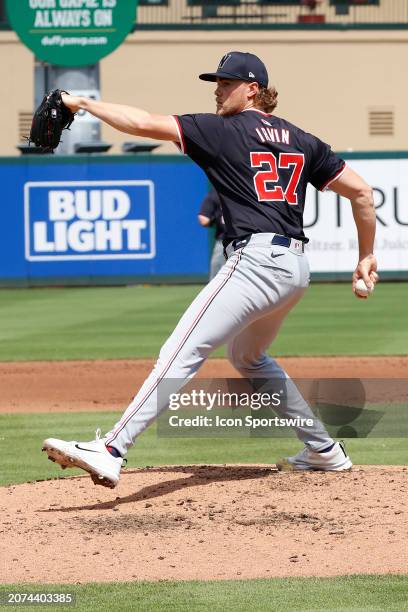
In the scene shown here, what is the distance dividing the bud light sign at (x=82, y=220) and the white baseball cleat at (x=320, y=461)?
639 inches

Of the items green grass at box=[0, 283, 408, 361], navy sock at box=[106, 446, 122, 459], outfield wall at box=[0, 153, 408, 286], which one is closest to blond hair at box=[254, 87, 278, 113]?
navy sock at box=[106, 446, 122, 459]

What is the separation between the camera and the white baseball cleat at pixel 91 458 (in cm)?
584

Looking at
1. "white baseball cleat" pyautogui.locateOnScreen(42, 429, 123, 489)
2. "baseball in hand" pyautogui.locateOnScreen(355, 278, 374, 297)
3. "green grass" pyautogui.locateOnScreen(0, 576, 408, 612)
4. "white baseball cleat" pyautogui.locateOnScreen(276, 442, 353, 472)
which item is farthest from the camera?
"white baseball cleat" pyautogui.locateOnScreen(276, 442, 353, 472)

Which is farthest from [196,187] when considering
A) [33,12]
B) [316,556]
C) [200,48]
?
[316,556]

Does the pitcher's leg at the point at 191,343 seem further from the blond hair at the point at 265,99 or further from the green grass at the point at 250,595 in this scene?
the green grass at the point at 250,595

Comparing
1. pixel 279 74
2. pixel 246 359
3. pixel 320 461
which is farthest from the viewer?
pixel 279 74

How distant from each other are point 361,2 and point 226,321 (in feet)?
94.3

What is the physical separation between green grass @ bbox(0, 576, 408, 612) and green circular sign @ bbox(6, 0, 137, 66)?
18.6 meters

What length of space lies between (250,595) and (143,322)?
1220 cm

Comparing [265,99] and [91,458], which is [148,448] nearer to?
[91,458]

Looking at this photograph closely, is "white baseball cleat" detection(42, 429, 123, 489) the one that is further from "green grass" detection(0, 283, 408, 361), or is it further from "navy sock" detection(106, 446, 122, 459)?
"green grass" detection(0, 283, 408, 361)

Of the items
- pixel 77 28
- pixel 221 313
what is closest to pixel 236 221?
pixel 221 313

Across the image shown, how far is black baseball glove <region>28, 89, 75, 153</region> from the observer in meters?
6.07

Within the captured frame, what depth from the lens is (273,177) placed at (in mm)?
6152
